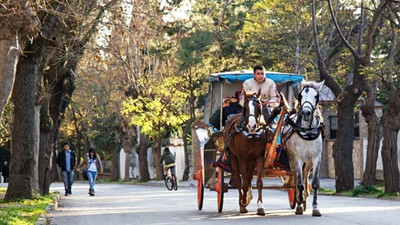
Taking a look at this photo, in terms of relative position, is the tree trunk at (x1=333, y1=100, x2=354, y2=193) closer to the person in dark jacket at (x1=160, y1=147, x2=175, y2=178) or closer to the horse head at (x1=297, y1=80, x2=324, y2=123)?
the person in dark jacket at (x1=160, y1=147, x2=175, y2=178)

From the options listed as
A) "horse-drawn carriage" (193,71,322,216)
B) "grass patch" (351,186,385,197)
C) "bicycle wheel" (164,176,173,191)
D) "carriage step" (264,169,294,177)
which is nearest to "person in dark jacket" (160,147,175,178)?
"bicycle wheel" (164,176,173,191)

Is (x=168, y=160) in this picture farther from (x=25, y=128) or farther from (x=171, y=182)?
(x=25, y=128)

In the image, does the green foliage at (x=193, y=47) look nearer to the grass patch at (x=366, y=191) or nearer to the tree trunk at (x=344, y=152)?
the tree trunk at (x=344, y=152)

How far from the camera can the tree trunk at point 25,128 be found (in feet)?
74.0

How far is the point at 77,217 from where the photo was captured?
1888cm

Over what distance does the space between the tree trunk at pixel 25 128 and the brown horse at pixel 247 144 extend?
7.26 metres

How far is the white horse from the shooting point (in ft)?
52.7

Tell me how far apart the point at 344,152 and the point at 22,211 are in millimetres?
14509

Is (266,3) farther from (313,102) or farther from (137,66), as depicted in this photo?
(313,102)

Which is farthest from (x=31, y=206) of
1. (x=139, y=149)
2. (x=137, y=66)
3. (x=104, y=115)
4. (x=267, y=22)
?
(x=104, y=115)

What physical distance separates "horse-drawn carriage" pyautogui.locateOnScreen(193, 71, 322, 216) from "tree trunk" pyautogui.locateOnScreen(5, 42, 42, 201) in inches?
192

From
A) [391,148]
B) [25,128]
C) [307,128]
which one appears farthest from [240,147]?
[391,148]

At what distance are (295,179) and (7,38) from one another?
5.95 meters

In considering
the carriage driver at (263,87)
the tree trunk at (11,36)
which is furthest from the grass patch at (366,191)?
the tree trunk at (11,36)
